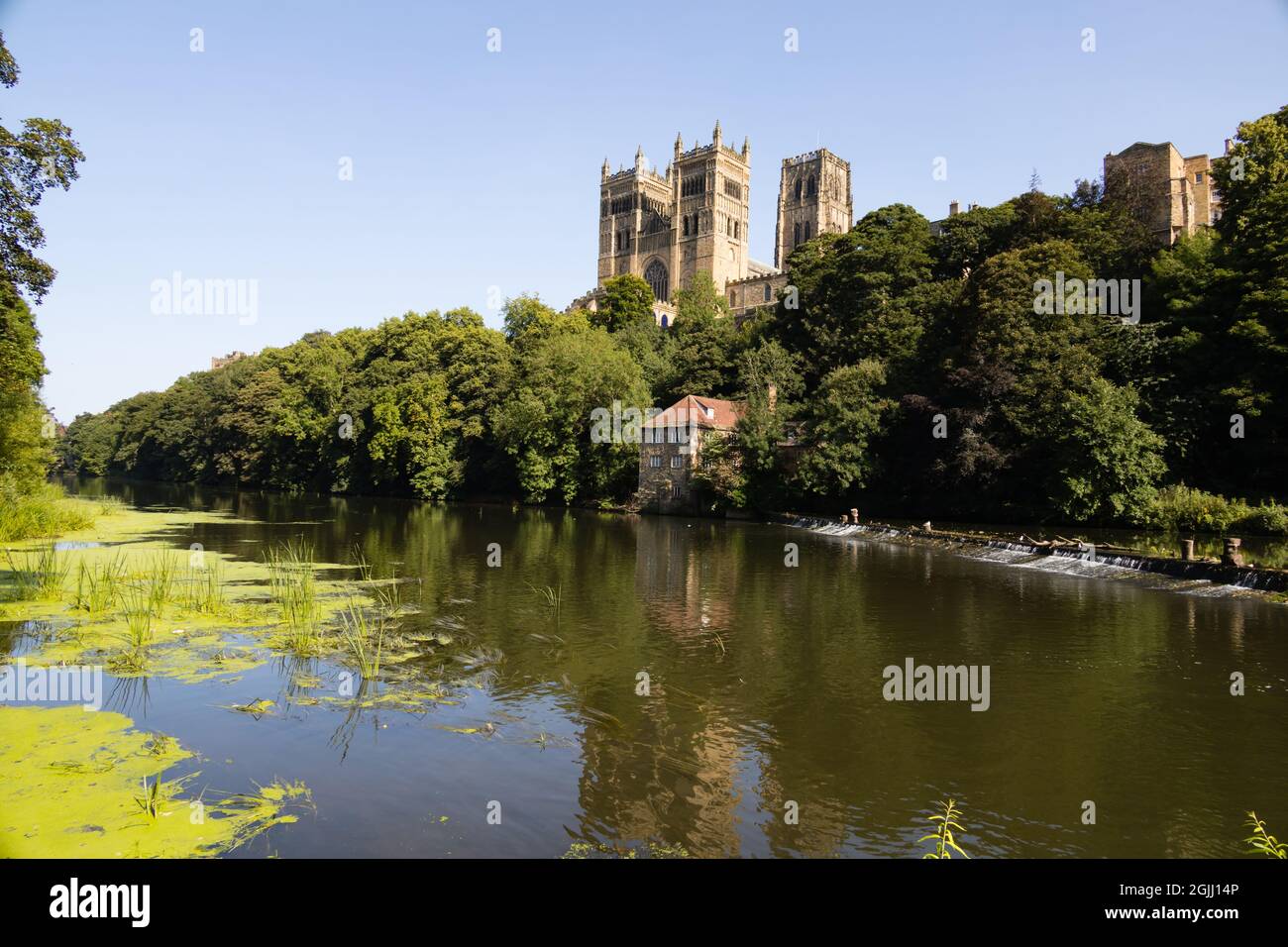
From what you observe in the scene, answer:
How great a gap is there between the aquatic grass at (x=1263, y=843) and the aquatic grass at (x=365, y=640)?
10.9m

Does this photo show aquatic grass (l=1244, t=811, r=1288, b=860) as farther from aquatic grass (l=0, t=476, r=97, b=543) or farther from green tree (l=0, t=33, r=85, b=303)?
aquatic grass (l=0, t=476, r=97, b=543)

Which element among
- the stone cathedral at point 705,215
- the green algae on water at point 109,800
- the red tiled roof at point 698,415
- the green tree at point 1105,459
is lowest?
the green algae on water at point 109,800

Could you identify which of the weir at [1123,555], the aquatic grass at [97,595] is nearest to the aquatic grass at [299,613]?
the aquatic grass at [97,595]

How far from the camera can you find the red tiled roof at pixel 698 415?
191 feet

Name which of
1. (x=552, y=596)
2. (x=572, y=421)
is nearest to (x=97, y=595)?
(x=552, y=596)

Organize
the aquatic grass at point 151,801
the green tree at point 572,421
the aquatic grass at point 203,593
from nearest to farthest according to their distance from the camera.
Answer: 1. the aquatic grass at point 151,801
2. the aquatic grass at point 203,593
3. the green tree at point 572,421

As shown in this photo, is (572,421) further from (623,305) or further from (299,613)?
(299,613)

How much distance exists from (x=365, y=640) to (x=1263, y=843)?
13.3 meters

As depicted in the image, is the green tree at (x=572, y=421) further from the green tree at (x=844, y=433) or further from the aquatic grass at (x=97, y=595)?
the aquatic grass at (x=97, y=595)

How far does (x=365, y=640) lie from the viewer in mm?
15039

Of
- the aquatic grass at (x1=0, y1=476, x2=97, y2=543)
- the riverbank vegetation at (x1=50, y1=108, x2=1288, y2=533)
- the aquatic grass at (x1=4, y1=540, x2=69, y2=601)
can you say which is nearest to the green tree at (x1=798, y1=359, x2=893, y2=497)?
the riverbank vegetation at (x1=50, y1=108, x2=1288, y2=533)
